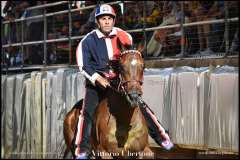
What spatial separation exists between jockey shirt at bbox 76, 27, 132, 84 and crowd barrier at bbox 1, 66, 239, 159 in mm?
2464

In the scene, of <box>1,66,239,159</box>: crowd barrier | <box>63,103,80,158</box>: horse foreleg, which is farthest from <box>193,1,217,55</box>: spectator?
<box>63,103,80,158</box>: horse foreleg

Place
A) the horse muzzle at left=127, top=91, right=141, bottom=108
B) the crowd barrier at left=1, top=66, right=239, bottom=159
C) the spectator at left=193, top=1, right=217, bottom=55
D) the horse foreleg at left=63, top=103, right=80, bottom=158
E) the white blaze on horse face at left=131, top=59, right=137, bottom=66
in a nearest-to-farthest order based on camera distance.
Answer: the horse muzzle at left=127, top=91, right=141, bottom=108
the white blaze on horse face at left=131, top=59, right=137, bottom=66
the horse foreleg at left=63, top=103, right=80, bottom=158
the crowd barrier at left=1, top=66, right=239, bottom=159
the spectator at left=193, top=1, right=217, bottom=55

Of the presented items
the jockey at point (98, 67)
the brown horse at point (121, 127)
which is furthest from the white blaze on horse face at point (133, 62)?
the jockey at point (98, 67)

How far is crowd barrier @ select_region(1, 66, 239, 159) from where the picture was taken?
1120cm

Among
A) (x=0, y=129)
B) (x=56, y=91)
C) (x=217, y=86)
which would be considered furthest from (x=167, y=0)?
(x=0, y=129)

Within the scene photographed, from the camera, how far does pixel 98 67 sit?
9625 mm

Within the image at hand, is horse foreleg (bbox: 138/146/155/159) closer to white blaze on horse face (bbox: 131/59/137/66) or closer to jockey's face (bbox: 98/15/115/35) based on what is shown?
white blaze on horse face (bbox: 131/59/137/66)

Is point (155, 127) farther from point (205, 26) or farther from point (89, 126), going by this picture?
point (205, 26)

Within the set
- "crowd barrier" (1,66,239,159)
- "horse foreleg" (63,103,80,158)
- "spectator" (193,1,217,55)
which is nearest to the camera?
"horse foreleg" (63,103,80,158)

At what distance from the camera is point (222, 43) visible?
12.0 m

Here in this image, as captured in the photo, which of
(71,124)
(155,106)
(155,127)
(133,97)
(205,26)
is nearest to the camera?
(133,97)

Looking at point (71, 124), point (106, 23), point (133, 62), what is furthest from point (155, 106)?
point (133, 62)

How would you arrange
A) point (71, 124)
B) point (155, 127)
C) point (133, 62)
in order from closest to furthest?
1. point (133, 62)
2. point (155, 127)
3. point (71, 124)

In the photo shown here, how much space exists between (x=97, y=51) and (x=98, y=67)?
0.79 feet
